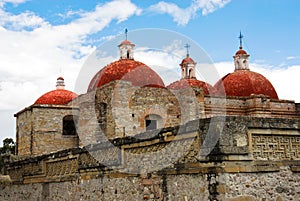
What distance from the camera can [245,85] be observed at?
2322 centimetres

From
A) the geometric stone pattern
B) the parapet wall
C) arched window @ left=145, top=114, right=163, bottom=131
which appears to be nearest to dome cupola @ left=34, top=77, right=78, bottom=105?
arched window @ left=145, top=114, right=163, bottom=131

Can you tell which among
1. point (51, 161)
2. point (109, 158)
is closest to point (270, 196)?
point (109, 158)

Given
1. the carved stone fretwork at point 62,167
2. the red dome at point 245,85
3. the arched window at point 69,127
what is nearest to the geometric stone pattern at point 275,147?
the carved stone fretwork at point 62,167

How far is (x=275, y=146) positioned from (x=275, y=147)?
0.02 metres

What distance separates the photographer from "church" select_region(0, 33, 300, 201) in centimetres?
628

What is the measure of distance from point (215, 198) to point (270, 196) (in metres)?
0.92

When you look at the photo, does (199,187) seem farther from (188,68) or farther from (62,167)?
(188,68)

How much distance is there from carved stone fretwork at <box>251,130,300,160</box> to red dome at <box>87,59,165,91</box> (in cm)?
1099

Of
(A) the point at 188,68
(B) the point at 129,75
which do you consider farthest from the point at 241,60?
(B) the point at 129,75

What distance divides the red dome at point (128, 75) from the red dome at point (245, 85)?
202 inches

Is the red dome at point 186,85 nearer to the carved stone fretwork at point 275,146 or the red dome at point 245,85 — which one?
the red dome at point 245,85

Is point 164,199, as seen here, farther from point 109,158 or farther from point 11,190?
point 11,190

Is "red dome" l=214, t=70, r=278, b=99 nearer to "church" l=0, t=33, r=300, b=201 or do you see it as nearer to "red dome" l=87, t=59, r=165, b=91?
"church" l=0, t=33, r=300, b=201

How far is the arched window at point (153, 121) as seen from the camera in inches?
672
